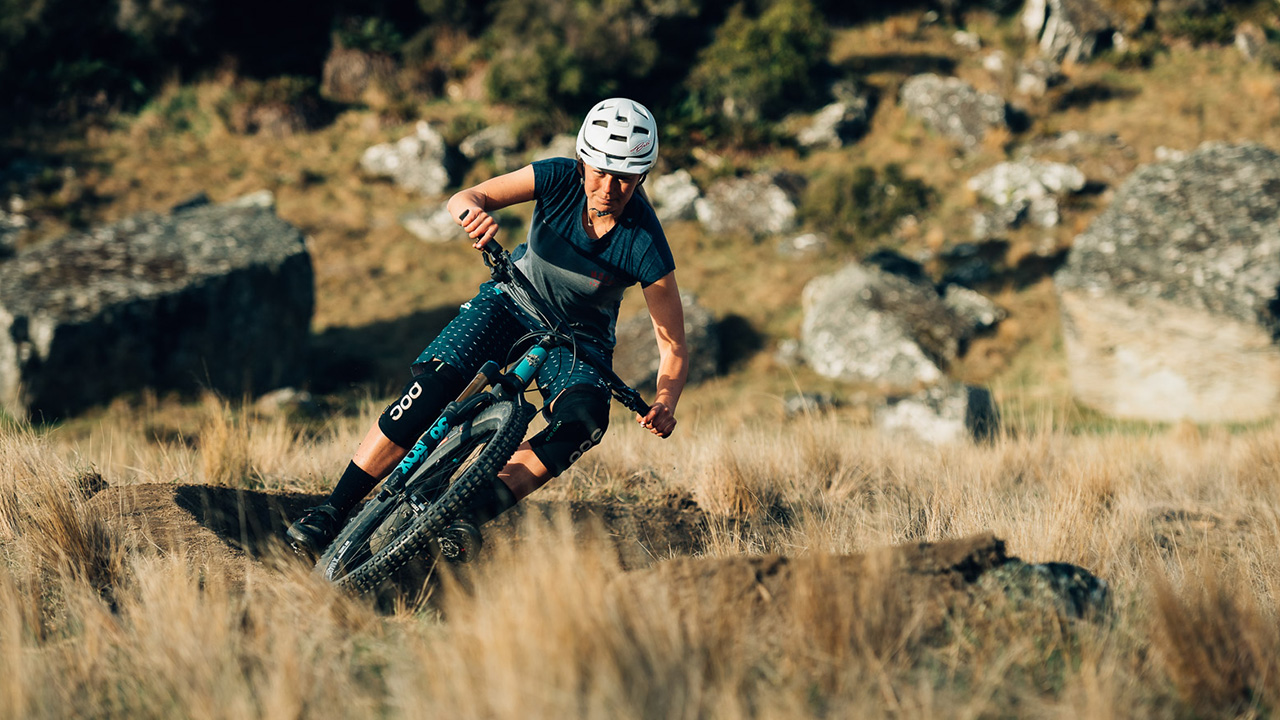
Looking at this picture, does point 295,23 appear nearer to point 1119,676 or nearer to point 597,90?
point 597,90

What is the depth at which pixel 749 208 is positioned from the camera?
16141mm

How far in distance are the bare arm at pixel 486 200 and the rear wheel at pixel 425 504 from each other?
2.33 ft

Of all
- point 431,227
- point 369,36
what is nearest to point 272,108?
point 369,36

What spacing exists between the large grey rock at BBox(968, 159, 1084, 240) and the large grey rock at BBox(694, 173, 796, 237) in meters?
3.63

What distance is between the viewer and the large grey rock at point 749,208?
1584 cm

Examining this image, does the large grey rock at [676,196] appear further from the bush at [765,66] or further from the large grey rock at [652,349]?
the large grey rock at [652,349]

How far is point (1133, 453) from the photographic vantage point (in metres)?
6.44

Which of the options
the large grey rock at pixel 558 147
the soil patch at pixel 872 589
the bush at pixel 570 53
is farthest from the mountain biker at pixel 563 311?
the bush at pixel 570 53

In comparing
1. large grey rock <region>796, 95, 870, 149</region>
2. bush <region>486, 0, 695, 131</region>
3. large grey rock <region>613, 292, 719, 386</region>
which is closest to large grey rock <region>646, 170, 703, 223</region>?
bush <region>486, 0, 695, 131</region>

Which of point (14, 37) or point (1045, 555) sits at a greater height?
point (14, 37)

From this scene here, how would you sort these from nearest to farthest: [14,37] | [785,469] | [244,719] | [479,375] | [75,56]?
[244,719] → [479,375] → [785,469] → [14,37] → [75,56]

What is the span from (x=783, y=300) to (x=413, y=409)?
37.0 feet

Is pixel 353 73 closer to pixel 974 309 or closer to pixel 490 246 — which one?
pixel 974 309

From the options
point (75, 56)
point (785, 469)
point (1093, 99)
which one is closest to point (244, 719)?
point (785, 469)
